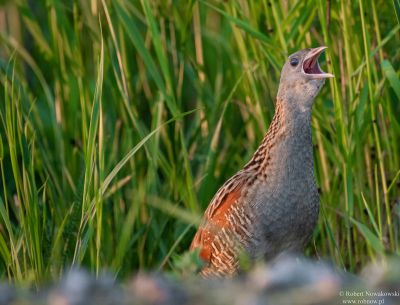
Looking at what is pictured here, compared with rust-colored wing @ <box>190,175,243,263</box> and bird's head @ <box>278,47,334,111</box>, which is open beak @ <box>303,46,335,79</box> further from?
rust-colored wing @ <box>190,175,243,263</box>

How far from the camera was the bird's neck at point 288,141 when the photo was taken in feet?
14.6

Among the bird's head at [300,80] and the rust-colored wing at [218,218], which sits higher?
the bird's head at [300,80]

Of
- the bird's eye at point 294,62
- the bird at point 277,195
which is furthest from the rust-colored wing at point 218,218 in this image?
the bird's eye at point 294,62

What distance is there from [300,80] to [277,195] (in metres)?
0.49

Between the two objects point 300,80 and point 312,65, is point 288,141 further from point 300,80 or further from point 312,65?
point 312,65

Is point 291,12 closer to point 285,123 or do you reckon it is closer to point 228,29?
point 285,123

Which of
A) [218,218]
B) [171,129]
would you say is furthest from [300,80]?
[171,129]

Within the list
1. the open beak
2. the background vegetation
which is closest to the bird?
the open beak

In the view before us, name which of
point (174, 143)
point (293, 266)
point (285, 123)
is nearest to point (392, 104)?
point (285, 123)

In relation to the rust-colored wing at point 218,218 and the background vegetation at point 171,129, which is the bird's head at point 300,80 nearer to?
the background vegetation at point 171,129

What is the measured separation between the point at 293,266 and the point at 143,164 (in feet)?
9.01

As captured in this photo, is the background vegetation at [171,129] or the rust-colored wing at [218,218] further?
the rust-colored wing at [218,218]

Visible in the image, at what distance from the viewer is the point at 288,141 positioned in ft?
14.7

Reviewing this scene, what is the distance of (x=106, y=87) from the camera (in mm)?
5449
